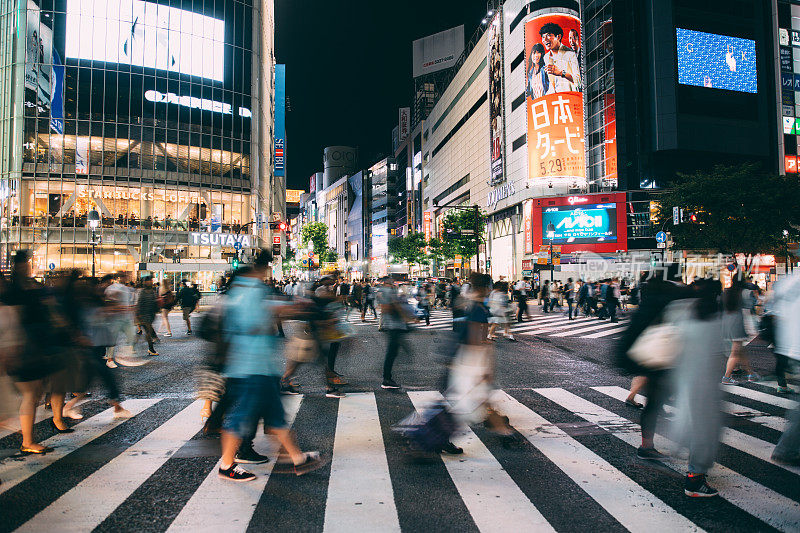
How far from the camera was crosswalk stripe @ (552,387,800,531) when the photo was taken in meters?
3.79

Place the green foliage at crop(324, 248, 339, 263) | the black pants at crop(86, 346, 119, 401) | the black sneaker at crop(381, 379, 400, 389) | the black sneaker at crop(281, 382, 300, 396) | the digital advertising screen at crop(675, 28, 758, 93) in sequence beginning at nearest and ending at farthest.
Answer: the black pants at crop(86, 346, 119, 401) < the black sneaker at crop(281, 382, 300, 396) < the black sneaker at crop(381, 379, 400, 389) < the digital advertising screen at crop(675, 28, 758, 93) < the green foliage at crop(324, 248, 339, 263)

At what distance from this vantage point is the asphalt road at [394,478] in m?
3.79

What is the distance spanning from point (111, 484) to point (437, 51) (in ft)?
378

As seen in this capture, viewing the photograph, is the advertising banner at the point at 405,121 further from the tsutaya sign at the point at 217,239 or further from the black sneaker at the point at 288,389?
the black sneaker at the point at 288,389

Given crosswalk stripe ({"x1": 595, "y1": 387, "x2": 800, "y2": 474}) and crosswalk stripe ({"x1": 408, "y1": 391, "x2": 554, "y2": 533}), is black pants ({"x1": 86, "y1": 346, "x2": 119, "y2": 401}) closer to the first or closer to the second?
crosswalk stripe ({"x1": 408, "y1": 391, "x2": 554, "y2": 533})

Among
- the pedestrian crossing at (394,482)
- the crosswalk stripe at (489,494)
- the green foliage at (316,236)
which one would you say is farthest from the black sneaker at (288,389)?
the green foliage at (316,236)

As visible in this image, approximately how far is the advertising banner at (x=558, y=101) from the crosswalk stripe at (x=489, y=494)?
47669 millimetres

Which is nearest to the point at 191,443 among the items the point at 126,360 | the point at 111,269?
the point at 126,360

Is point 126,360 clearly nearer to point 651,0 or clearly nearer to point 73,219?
point 73,219

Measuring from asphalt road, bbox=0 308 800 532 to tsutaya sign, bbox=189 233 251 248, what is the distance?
42.0 meters

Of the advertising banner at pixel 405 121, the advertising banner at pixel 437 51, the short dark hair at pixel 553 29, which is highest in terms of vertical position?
the advertising banner at pixel 437 51

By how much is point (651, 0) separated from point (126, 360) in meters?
56.1

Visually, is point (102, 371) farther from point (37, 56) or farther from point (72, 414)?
point (37, 56)

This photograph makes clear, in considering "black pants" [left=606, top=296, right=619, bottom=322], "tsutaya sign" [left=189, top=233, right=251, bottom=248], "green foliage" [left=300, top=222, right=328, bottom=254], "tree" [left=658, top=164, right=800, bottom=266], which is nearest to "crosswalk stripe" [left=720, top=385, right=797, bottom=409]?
"black pants" [left=606, top=296, right=619, bottom=322]
